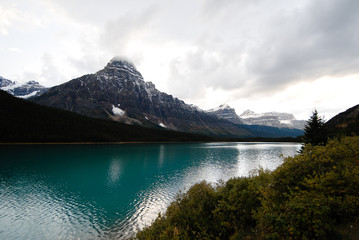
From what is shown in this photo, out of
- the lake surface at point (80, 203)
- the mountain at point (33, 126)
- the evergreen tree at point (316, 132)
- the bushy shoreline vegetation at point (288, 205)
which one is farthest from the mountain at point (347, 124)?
the mountain at point (33, 126)

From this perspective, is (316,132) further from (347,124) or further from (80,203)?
(347,124)

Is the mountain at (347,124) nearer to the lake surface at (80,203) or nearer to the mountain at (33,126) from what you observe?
the lake surface at (80,203)

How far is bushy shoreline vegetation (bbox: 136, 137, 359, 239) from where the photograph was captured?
8.92 m

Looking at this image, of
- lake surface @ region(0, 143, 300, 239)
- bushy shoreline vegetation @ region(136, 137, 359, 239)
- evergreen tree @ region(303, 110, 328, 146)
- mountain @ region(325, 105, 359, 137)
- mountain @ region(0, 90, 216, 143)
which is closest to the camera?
bushy shoreline vegetation @ region(136, 137, 359, 239)

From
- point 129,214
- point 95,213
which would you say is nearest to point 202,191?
point 129,214

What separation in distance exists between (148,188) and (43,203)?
18749 millimetres

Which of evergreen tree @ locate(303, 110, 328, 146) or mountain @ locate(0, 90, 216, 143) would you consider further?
mountain @ locate(0, 90, 216, 143)

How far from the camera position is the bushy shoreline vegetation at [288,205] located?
8.92 meters

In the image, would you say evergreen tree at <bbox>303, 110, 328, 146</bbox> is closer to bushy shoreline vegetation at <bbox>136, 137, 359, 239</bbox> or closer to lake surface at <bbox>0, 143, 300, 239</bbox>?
lake surface at <bbox>0, 143, 300, 239</bbox>

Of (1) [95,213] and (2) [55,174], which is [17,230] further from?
(2) [55,174]

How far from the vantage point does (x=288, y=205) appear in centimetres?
957

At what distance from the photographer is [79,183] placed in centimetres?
4244

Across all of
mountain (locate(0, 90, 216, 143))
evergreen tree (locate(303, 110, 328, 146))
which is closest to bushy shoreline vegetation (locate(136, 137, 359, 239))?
evergreen tree (locate(303, 110, 328, 146))

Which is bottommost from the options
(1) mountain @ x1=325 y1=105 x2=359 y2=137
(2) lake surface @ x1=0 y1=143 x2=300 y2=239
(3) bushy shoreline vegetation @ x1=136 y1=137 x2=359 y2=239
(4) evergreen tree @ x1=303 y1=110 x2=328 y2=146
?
(2) lake surface @ x1=0 y1=143 x2=300 y2=239
